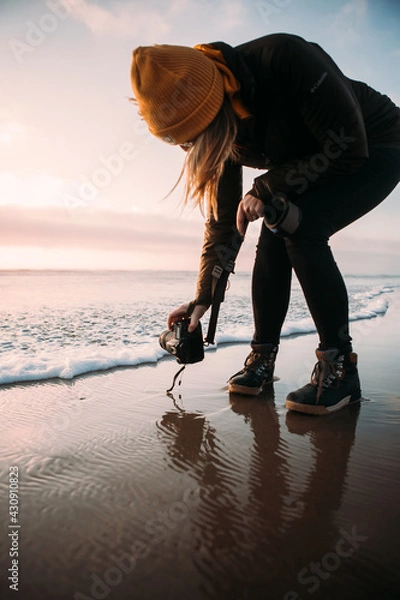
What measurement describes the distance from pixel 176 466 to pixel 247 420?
0.51m

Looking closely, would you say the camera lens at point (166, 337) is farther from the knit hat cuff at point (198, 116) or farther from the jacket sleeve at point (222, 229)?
the knit hat cuff at point (198, 116)

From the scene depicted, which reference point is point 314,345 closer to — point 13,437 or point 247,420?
point 247,420

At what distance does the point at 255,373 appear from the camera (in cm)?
212

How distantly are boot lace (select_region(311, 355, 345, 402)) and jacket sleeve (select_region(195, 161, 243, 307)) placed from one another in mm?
664

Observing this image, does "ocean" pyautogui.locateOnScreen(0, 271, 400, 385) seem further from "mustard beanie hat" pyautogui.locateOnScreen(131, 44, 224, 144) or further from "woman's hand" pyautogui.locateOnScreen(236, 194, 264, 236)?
"mustard beanie hat" pyautogui.locateOnScreen(131, 44, 224, 144)

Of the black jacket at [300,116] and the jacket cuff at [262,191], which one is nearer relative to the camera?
the black jacket at [300,116]

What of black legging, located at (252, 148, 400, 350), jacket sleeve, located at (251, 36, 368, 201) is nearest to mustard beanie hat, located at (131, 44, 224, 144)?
jacket sleeve, located at (251, 36, 368, 201)

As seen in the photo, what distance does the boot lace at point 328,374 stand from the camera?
1812mm

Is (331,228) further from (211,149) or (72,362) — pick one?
(72,362)

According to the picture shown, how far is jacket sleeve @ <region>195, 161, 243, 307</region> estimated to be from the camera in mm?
2164

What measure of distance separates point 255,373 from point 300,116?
124 cm

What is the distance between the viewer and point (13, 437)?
4.83 feet

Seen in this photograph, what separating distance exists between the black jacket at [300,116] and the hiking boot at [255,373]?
829 mm

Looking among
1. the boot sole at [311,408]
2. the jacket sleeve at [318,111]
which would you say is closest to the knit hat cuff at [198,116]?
the jacket sleeve at [318,111]
